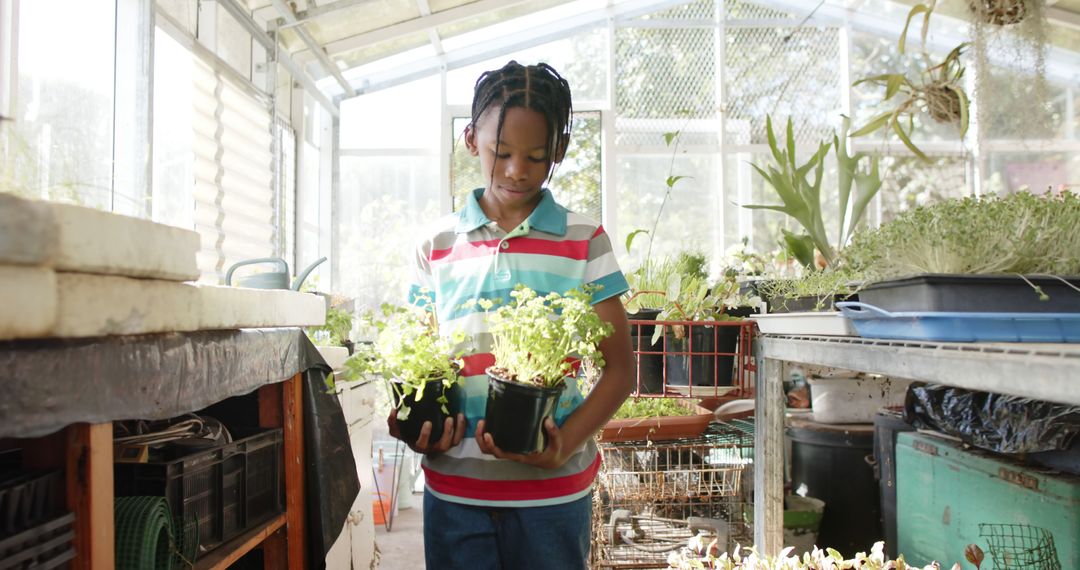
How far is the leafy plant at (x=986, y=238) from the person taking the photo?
1221 millimetres

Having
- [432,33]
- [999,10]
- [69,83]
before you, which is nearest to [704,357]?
[999,10]

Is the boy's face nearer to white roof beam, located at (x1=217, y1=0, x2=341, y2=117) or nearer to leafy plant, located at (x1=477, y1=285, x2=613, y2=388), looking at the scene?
leafy plant, located at (x1=477, y1=285, x2=613, y2=388)

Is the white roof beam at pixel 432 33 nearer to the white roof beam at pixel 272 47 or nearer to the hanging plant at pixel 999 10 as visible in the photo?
the white roof beam at pixel 272 47

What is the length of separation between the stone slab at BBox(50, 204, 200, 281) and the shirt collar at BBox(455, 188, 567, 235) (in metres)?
0.49

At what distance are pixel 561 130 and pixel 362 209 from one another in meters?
5.14

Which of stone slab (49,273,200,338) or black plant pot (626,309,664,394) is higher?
stone slab (49,273,200,338)

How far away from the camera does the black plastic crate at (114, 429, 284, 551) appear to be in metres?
1.23

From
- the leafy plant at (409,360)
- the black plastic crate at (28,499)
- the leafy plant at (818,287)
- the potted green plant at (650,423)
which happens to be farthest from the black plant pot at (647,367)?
the black plastic crate at (28,499)

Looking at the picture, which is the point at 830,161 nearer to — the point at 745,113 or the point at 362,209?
the point at 745,113

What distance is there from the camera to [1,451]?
1001mm

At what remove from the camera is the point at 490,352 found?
1.36 m

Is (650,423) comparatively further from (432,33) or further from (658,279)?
(432,33)

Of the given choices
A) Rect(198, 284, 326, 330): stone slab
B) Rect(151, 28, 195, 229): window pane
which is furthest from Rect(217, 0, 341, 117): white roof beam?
Rect(198, 284, 326, 330): stone slab

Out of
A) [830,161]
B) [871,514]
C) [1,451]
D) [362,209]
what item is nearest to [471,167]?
[362,209]
